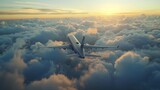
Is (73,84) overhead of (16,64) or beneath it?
beneath

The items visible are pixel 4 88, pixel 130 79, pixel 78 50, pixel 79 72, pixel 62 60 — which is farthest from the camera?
pixel 62 60

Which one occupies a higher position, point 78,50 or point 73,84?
point 78,50

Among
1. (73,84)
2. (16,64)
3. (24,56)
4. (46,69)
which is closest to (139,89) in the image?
(73,84)

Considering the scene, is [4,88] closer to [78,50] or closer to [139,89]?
[78,50]

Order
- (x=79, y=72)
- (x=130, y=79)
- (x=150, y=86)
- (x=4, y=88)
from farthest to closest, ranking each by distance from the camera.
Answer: (x=79, y=72) → (x=130, y=79) → (x=150, y=86) → (x=4, y=88)

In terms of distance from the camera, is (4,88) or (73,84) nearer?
(4,88)

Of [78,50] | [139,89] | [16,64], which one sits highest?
[78,50]

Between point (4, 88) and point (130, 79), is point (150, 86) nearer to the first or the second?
point (130, 79)

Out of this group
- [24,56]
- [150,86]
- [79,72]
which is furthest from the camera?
[24,56]

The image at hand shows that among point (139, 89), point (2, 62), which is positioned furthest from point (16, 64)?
point (139, 89)
